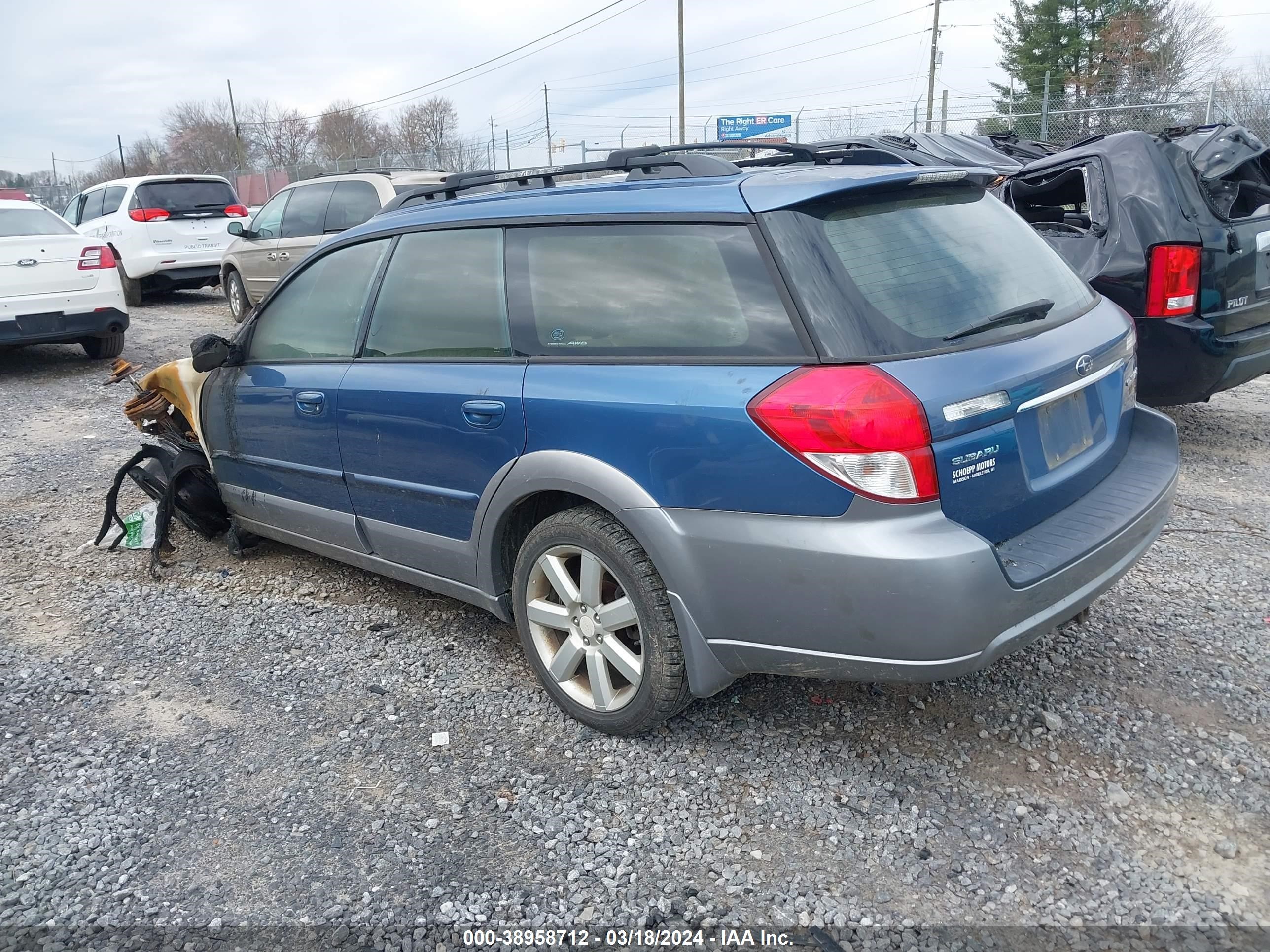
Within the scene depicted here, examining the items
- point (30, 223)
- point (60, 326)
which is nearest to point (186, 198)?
point (30, 223)

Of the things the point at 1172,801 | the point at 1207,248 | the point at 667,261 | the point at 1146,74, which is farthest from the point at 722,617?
the point at 1146,74

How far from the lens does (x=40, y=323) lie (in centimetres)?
908

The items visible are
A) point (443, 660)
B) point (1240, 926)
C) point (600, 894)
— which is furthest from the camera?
point (443, 660)

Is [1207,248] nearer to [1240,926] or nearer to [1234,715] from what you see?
[1234,715]

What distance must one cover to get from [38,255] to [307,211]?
269 centimetres

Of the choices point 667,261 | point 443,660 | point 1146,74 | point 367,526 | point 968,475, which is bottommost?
point 443,660

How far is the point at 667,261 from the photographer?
9.25ft

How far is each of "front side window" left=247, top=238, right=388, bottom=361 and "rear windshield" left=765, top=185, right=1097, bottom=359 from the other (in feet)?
6.15

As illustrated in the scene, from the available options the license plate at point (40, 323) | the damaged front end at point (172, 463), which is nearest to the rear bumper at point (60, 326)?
the license plate at point (40, 323)

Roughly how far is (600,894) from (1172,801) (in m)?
1.59

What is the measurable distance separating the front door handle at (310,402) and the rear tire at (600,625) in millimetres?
1202

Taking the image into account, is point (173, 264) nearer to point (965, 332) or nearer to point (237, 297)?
point (237, 297)

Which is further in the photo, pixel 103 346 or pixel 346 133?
pixel 346 133

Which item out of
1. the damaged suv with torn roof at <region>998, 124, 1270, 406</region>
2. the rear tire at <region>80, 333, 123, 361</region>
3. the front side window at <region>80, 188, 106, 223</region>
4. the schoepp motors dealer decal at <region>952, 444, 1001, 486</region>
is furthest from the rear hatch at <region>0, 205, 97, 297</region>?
the schoepp motors dealer decal at <region>952, 444, 1001, 486</region>
